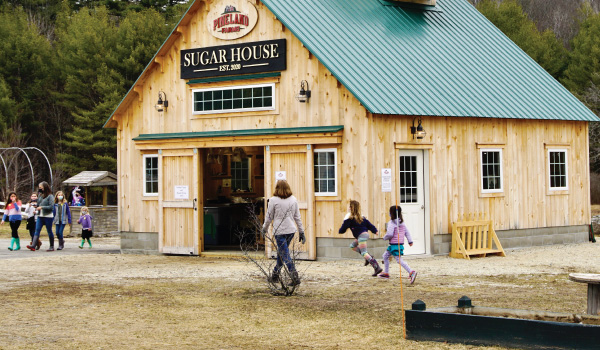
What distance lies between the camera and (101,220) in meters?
31.3

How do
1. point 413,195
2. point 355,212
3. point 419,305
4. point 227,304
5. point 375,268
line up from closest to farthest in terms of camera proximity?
point 419,305, point 227,304, point 375,268, point 355,212, point 413,195

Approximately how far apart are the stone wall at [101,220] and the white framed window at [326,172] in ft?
45.7

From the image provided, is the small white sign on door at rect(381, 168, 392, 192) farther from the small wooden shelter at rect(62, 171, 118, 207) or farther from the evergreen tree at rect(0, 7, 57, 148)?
the evergreen tree at rect(0, 7, 57, 148)

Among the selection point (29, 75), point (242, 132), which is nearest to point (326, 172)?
point (242, 132)

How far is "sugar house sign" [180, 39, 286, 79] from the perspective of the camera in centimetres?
1995

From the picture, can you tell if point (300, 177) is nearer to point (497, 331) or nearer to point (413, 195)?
point (413, 195)

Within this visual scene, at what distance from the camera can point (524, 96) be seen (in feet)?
75.2

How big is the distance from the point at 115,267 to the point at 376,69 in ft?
23.4

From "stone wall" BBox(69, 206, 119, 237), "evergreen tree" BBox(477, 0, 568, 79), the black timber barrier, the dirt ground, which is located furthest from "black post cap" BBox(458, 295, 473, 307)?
"evergreen tree" BBox(477, 0, 568, 79)

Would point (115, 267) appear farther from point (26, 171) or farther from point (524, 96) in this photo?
point (26, 171)

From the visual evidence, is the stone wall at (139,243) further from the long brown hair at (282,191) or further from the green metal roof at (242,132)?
the long brown hair at (282,191)

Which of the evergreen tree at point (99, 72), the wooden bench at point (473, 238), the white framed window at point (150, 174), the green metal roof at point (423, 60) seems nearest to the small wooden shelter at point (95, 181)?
the evergreen tree at point (99, 72)

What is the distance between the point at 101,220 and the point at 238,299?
1921cm

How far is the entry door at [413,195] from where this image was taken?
19672mm
